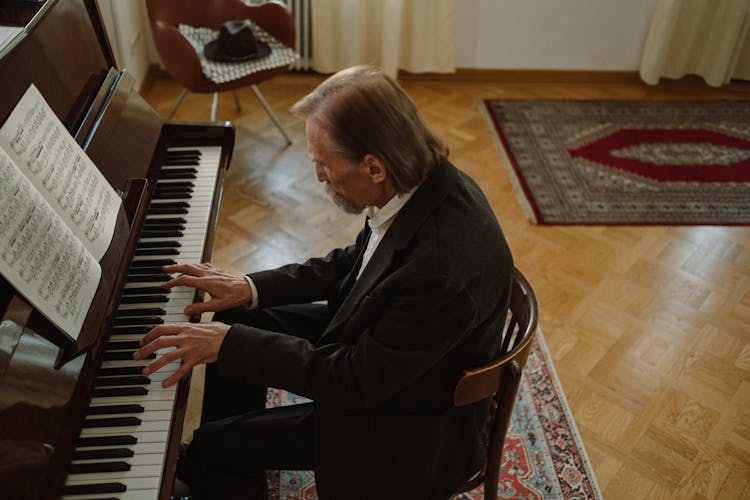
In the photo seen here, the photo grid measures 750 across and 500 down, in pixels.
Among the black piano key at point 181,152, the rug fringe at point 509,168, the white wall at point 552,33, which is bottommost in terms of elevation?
the rug fringe at point 509,168

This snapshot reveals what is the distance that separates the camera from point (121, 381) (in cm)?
142

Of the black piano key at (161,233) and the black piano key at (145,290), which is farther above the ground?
the black piano key at (161,233)

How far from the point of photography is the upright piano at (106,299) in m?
1.17

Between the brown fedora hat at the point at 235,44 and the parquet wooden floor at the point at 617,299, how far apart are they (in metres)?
0.48

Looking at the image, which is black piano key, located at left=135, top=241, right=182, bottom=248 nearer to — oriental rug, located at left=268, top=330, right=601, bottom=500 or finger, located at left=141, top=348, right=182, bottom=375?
finger, located at left=141, top=348, right=182, bottom=375

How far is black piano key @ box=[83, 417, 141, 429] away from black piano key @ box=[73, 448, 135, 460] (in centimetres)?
6

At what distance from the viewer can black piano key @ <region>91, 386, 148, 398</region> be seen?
139 cm

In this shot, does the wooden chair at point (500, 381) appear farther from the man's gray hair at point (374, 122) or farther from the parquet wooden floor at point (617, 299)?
the parquet wooden floor at point (617, 299)

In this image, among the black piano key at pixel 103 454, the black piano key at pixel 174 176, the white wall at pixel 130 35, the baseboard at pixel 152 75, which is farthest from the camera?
the baseboard at pixel 152 75

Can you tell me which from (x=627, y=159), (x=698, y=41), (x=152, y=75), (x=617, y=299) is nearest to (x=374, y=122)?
(x=617, y=299)

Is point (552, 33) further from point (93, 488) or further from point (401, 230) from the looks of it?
point (93, 488)

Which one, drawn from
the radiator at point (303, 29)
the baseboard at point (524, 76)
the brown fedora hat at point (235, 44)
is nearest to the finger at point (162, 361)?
the brown fedora hat at point (235, 44)

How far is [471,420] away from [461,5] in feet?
11.3

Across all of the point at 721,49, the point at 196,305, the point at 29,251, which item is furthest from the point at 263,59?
the point at 721,49
